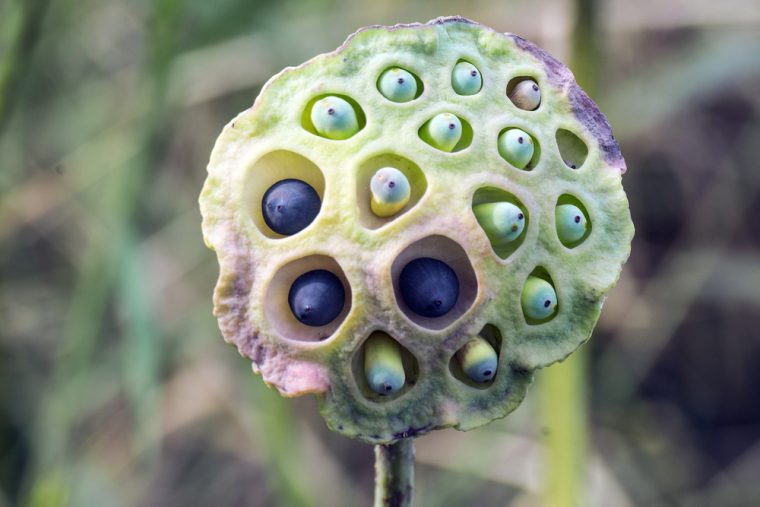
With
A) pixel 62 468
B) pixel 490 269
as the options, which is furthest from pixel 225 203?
pixel 62 468

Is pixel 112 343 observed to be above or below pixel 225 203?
below

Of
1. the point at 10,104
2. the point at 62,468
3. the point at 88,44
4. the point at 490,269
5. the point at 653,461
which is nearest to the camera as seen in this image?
the point at 490,269

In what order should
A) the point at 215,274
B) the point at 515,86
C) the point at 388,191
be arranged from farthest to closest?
the point at 215,274, the point at 515,86, the point at 388,191

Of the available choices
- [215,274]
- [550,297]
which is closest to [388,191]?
[550,297]

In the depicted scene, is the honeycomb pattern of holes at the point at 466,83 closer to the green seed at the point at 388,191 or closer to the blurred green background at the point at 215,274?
the green seed at the point at 388,191

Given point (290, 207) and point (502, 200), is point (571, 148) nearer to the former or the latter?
point (502, 200)

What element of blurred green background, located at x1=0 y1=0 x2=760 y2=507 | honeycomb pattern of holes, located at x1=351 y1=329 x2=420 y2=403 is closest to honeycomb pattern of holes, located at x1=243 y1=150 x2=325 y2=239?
honeycomb pattern of holes, located at x1=351 y1=329 x2=420 y2=403

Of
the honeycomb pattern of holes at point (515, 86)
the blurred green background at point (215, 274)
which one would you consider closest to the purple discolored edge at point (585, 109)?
the honeycomb pattern of holes at point (515, 86)

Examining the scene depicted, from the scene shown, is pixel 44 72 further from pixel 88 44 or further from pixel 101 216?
pixel 101 216
